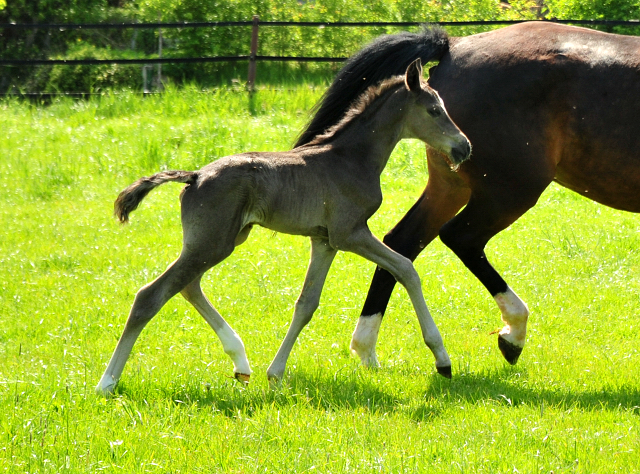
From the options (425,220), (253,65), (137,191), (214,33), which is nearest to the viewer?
(137,191)

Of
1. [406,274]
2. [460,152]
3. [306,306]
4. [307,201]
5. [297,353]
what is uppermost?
[460,152]

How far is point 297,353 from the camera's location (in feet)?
18.0

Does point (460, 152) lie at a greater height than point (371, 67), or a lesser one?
lesser

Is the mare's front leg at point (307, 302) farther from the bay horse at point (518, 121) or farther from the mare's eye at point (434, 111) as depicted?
the mare's eye at point (434, 111)

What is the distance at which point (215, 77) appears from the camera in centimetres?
1875

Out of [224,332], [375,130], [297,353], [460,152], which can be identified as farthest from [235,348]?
[460,152]

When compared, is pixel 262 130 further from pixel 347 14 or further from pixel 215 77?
pixel 347 14

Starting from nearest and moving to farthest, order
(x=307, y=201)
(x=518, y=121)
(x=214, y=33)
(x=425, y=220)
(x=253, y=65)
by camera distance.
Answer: (x=307, y=201), (x=518, y=121), (x=425, y=220), (x=253, y=65), (x=214, y=33)

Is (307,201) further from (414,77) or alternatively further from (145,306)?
(145,306)

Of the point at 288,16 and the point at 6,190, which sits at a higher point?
the point at 288,16

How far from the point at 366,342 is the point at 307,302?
70 centimetres

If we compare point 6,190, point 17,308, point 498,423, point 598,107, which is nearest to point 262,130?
point 6,190

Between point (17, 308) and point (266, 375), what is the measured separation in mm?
2633

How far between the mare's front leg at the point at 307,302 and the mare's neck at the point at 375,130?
0.57m
